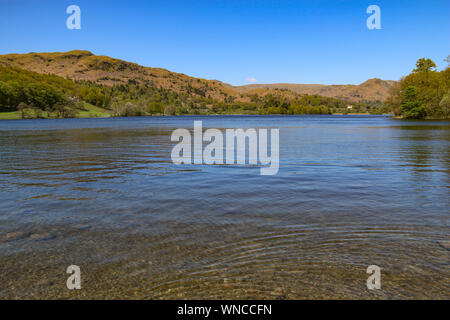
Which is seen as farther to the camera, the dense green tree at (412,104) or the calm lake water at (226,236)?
the dense green tree at (412,104)

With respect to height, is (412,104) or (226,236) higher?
(412,104)

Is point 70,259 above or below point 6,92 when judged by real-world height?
below

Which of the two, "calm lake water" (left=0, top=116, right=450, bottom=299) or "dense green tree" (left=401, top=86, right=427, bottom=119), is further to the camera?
"dense green tree" (left=401, top=86, right=427, bottom=119)

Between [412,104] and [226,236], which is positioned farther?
[412,104]

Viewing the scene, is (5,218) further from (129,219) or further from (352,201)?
(352,201)

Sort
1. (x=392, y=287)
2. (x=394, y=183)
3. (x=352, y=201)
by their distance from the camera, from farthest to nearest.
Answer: (x=394, y=183)
(x=352, y=201)
(x=392, y=287)

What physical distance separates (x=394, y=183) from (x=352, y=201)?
14.5 feet

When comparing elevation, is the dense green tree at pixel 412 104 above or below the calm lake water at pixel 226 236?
above

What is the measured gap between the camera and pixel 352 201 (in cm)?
1080

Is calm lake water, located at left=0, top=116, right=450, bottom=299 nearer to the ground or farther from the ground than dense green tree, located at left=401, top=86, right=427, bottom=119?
nearer to the ground
